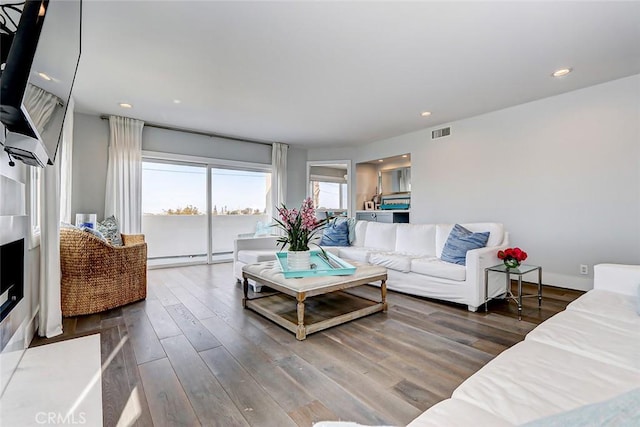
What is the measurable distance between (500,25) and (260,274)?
288 centimetres

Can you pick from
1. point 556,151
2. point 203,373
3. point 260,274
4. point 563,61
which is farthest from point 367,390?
point 556,151

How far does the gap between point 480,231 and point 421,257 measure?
731 millimetres

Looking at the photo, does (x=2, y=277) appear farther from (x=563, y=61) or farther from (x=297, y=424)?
(x=563, y=61)

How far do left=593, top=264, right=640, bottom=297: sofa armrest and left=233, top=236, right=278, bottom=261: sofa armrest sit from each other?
338 centimetres

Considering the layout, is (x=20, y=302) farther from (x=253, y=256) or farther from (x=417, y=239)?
(x=417, y=239)

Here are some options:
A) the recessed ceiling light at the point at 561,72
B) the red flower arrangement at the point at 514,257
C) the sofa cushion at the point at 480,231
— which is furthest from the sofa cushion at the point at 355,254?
the recessed ceiling light at the point at 561,72

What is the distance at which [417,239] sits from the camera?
391cm

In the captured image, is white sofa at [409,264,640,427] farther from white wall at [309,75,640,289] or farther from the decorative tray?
white wall at [309,75,640,289]

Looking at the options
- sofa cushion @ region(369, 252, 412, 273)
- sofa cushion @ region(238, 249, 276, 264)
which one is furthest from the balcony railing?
sofa cushion @ region(369, 252, 412, 273)

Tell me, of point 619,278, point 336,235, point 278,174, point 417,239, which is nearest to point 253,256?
point 336,235

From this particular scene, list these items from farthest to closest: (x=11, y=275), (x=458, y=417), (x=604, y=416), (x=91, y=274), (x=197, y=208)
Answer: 1. (x=197, y=208)
2. (x=91, y=274)
3. (x=11, y=275)
4. (x=458, y=417)
5. (x=604, y=416)

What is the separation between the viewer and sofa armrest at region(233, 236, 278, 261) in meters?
4.03

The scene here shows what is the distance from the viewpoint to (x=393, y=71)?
3.04m

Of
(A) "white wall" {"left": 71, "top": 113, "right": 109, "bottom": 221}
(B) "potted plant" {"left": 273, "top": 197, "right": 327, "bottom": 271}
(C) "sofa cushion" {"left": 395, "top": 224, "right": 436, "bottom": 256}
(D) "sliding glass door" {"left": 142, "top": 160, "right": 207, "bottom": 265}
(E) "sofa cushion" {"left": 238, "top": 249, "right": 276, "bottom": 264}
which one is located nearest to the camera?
(B) "potted plant" {"left": 273, "top": 197, "right": 327, "bottom": 271}
